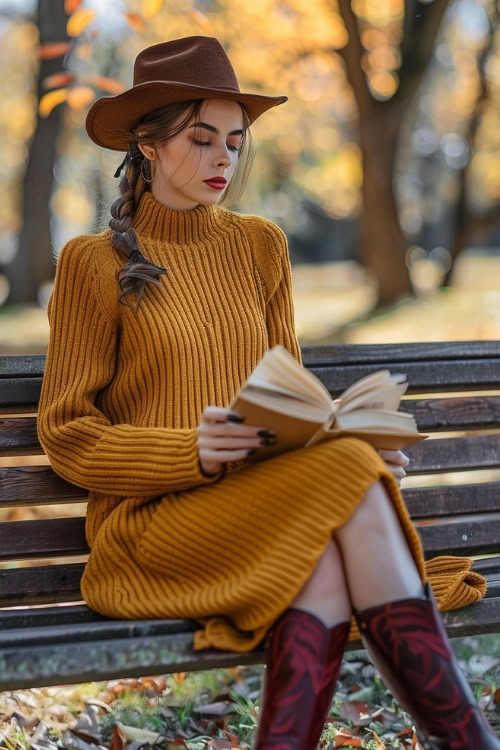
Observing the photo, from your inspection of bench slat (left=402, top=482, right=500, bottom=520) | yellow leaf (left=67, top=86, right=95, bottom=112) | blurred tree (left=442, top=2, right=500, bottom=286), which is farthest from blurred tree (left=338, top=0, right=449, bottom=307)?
bench slat (left=402, top=482, right=500, bottom=520)

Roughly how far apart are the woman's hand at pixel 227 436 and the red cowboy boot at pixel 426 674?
433 millimetres

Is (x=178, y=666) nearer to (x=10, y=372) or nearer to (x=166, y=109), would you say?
(x=10, y=372)

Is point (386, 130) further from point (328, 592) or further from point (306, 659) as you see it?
point (306, 659)

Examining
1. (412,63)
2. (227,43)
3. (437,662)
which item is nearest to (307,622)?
(437,662)

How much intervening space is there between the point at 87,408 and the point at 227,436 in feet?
1.66

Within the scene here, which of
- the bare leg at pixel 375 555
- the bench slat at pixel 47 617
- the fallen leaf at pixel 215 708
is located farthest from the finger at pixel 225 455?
the fallen leaf at pixel 215 708

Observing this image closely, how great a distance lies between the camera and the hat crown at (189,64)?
2520mm

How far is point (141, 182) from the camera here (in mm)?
2756

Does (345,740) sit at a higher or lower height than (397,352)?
lower

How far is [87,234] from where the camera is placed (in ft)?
8.87

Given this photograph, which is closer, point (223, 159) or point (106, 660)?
point (106, 660)

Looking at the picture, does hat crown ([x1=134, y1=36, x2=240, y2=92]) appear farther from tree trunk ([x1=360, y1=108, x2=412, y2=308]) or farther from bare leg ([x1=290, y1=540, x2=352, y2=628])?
tree trunk ([x1=360, y1=108, x2=412, y2=308])

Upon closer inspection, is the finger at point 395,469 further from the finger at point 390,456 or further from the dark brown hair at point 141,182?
the dark brown hair at point 141,182

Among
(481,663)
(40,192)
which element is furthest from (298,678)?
(40,192)
